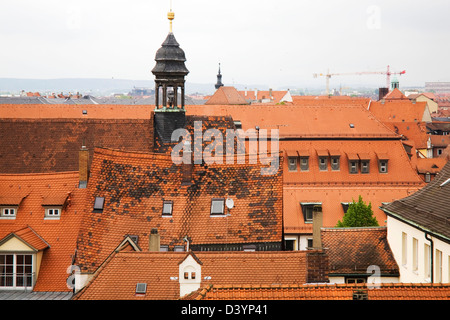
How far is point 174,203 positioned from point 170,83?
18.7 metres

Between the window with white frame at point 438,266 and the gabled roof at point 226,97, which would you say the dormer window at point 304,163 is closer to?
the window with white frame at point 438,266

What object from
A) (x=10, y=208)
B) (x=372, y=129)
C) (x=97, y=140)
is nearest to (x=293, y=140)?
(x=372, y=129)

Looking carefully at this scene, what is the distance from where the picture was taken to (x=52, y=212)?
31672 millimetres

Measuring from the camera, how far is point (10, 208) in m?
31.9

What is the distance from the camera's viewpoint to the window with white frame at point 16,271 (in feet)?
93.7

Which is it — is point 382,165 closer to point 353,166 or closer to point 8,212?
point 353,166

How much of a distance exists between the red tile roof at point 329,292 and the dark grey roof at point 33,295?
1442cm

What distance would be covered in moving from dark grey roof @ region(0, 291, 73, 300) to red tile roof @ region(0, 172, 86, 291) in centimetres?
38

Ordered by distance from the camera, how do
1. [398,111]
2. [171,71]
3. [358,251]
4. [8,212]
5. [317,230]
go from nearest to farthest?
1. [317,230]
2. [358,251]
3. [8,212]
4. [171,71]
5. [398,111]

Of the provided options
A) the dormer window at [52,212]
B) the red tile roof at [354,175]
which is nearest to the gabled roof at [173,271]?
the dormer window at [52,212]

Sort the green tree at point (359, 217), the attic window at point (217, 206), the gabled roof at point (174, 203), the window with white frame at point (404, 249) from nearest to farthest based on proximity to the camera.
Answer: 1. the window with white frame at point (404, 249)
2. the gabled roof at point (174, 203)
3. the attic window at point (217, 206)
4. the green tree at point (359, 217)

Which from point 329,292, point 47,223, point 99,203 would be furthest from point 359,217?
point 329,292
